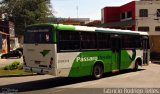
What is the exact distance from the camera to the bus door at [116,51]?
2142 cm

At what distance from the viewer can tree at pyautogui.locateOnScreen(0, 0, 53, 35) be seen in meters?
83.2

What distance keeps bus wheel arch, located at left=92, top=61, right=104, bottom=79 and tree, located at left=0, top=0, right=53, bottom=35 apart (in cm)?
6367

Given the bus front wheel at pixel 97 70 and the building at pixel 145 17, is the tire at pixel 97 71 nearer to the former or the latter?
the bus front wheel at pixel 97 70

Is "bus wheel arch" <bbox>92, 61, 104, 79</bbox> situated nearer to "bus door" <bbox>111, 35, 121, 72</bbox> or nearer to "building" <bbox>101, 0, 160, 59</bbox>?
"bus door" <bbox>111, 35, 121, 72</bbox>

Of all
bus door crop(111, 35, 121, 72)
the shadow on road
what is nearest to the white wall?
bus door crop(111, 35, 121, 72)

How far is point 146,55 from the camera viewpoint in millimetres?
25922

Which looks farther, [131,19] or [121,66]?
[131,19]

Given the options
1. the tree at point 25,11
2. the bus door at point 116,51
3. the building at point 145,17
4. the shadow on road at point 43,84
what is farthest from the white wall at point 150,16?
the shadow on road at point 43,84

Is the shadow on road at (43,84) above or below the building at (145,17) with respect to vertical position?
below

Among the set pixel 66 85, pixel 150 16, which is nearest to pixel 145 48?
pixel 66 85

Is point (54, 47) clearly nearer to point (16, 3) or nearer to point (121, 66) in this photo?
point (121, 66)

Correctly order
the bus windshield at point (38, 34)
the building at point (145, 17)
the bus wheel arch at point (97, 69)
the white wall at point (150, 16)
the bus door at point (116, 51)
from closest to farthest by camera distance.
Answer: the bus windshield at point (38, 34)
the bus wheel arch at point (97, 69)
the bus door at point (116, 51)
the building at point (145, 17)
the white wall at point (150, 16)

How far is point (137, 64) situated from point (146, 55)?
1451 mm

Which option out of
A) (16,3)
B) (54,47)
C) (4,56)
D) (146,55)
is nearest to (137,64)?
(146,55)
